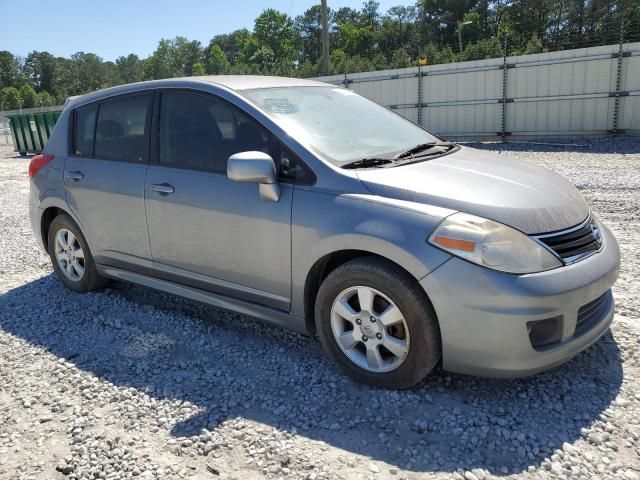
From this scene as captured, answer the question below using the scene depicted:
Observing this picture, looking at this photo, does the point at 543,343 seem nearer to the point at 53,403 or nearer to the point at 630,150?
the point at 53,403

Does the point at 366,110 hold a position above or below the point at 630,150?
above

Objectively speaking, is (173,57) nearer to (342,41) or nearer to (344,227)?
(342,41)

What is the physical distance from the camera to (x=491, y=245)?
274cm

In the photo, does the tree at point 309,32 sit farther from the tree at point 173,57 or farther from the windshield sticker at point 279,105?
the windshield sticker at point 279,105

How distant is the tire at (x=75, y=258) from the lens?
15.8ft

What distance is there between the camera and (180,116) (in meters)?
4.05

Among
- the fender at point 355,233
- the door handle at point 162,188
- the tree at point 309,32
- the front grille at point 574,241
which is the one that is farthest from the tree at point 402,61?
the tree at point 309,32

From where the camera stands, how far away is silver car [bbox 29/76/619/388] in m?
2.79

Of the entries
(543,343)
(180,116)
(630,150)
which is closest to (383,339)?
(543,343)

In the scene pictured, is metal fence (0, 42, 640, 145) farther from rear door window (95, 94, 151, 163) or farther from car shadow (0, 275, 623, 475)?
rear door window (95, 94, 151, 163)

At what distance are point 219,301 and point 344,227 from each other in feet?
3.95

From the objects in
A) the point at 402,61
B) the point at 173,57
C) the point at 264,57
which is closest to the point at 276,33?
the point at 264,57

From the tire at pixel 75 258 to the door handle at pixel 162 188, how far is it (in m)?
1.16

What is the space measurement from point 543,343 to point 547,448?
19.7 inches
